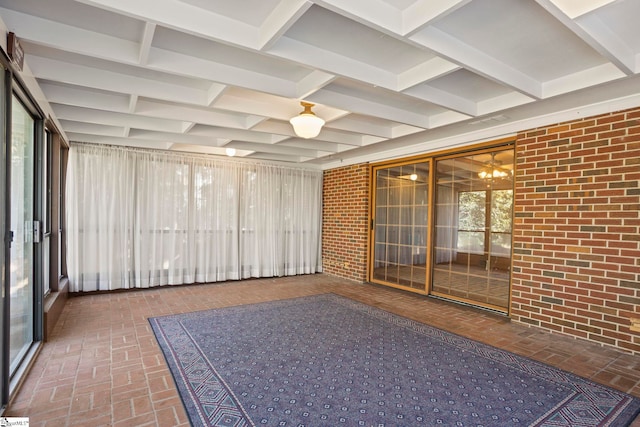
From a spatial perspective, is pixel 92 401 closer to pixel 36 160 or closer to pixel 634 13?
pixel 36 160

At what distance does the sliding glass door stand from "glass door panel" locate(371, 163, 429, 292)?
1cm

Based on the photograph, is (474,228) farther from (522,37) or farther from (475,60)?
(522,37)

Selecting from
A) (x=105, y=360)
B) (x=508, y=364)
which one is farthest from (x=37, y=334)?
(x=508, y=364)

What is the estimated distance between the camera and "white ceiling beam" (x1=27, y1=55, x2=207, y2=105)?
8.89 ft

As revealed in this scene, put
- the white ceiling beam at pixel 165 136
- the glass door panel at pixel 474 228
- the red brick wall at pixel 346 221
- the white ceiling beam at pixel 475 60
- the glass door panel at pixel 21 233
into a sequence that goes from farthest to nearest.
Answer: the red brick wall at pixel 346 221 < the white ceiling beam at pixel 165 136 < the glass door panel at pixel 474 228 < the glass door panel at pixel 21 233 < the white ceiling beam at pixel 475 60

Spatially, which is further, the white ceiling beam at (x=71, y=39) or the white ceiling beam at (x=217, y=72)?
the white ceiling beam at (x=217, y=72)

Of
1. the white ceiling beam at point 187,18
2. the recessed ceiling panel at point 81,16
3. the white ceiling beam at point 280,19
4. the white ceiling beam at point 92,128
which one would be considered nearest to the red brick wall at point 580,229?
the white ceiling beam at point 280,19

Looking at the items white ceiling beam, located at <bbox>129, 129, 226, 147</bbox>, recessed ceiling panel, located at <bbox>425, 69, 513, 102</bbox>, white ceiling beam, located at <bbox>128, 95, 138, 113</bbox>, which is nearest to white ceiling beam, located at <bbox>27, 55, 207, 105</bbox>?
white ceiling beam, located at <bbox>128, 95, 138, 113</bbox>

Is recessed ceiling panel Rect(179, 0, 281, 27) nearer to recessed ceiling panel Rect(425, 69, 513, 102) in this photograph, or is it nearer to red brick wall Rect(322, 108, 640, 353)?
recessed ceiling panel Rect(425, 69, 513, 102)

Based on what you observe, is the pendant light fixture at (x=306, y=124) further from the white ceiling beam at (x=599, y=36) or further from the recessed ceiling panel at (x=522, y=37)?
the white ceiling beam at (x=599, y=36)

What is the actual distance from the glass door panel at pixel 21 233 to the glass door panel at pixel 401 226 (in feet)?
15.8

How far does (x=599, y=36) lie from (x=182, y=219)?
5735 mm

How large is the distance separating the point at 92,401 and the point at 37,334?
148 centimetres

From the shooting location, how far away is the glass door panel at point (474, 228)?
13.8 ft
